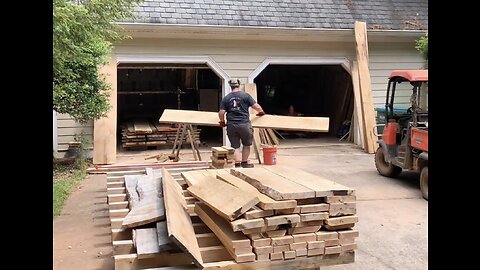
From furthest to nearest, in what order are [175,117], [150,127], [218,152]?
[150,127]
[175,117]
[218,152]

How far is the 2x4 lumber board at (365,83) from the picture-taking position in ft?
41.8

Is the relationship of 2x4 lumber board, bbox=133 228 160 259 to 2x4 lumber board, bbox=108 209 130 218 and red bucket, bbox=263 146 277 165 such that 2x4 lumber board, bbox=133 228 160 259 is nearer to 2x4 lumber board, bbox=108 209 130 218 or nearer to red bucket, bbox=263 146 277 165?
2x4 lumber board, bbox=108 209 130 218

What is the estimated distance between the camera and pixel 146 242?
11.7ft

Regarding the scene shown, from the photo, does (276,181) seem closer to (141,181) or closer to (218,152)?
(141,181)

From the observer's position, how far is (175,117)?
10227mm

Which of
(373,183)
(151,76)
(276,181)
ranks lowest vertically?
(373,183)

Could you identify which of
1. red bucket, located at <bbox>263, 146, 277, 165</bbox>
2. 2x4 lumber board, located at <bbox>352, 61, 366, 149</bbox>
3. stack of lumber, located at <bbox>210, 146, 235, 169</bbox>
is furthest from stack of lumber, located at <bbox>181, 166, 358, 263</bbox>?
2x4 lumber board, located at <bbox>352, 61, 366, 149</bbox>

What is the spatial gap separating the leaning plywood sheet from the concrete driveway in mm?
1265

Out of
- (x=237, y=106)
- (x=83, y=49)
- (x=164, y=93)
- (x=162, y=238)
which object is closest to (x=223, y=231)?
(x=162, y=238)

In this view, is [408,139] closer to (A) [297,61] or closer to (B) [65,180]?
(A) [297,61]
